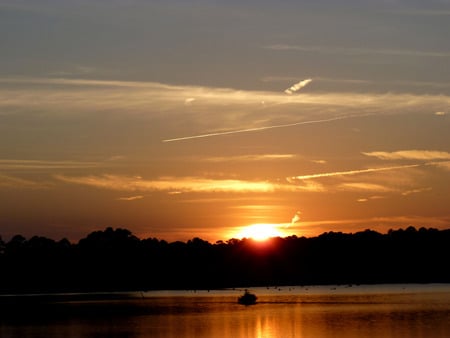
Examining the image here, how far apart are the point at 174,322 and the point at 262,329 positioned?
1808 centimetres

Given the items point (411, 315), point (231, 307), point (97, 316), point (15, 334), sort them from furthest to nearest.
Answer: point (231, 307), point (97, 316), point (411, 315), point (15, 334)

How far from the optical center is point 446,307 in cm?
13538

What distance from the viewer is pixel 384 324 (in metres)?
105

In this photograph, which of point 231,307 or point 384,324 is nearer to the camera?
point 384,324

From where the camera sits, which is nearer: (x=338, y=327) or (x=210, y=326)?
(x=338, y=327)

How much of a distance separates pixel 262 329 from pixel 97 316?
35767 millimetres

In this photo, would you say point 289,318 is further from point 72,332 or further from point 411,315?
point 72,332

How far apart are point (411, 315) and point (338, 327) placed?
2035 centimetres

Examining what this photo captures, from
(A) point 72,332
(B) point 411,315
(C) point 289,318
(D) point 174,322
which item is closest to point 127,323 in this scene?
(D) point 174,322

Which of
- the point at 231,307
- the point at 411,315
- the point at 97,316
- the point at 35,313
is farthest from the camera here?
the point at 231,307

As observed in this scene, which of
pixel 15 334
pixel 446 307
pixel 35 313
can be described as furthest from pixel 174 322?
pixel 446 307

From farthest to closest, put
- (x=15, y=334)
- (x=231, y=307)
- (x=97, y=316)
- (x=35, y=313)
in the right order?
(x=231, y=307) < (x=35, y=313) < (x=97, y=316) < (x=15, y=334)

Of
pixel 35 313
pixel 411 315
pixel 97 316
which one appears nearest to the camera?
pixel 411 315

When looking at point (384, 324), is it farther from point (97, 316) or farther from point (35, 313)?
point (35, 313)
